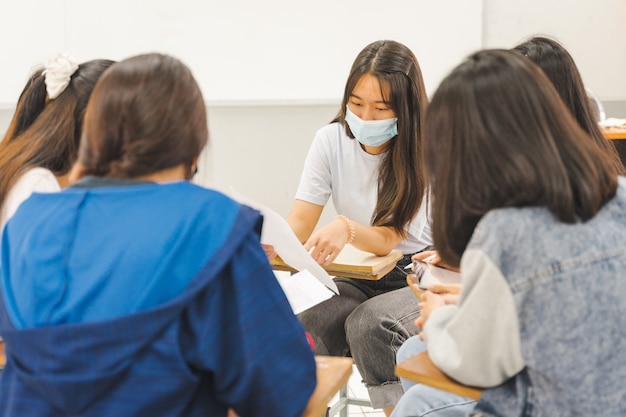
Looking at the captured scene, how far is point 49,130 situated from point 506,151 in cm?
107

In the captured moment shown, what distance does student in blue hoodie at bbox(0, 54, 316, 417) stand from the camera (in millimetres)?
921

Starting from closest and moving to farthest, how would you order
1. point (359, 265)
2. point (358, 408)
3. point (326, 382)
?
point (326, 382), point (359, 265), point (358, 408)

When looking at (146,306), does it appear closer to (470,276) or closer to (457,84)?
(470,276)

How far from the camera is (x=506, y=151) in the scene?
102 centimetres

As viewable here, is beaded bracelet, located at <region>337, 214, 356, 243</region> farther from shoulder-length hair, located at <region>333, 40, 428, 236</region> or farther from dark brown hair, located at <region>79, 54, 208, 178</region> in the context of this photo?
dark brown hair, located at <region>79, 54, 208, 178</region>

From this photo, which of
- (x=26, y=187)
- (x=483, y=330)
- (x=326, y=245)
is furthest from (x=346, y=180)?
(x=483, y=330)

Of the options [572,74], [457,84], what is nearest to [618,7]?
[572,74]

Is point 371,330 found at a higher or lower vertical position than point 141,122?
lower

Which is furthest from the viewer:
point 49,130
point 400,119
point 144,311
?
point 400,119

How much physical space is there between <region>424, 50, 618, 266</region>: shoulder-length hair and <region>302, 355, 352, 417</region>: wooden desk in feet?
1.01

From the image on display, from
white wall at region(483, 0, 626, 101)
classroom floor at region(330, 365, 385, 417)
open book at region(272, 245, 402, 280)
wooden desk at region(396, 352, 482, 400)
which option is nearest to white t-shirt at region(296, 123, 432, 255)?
open book at region(272, 245, 402, 280)

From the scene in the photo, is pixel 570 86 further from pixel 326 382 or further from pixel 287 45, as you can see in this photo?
pixel 287 45

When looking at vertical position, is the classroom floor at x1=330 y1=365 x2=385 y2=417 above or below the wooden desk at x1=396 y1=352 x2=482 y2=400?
below

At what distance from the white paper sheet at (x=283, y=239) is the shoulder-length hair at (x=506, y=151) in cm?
42
